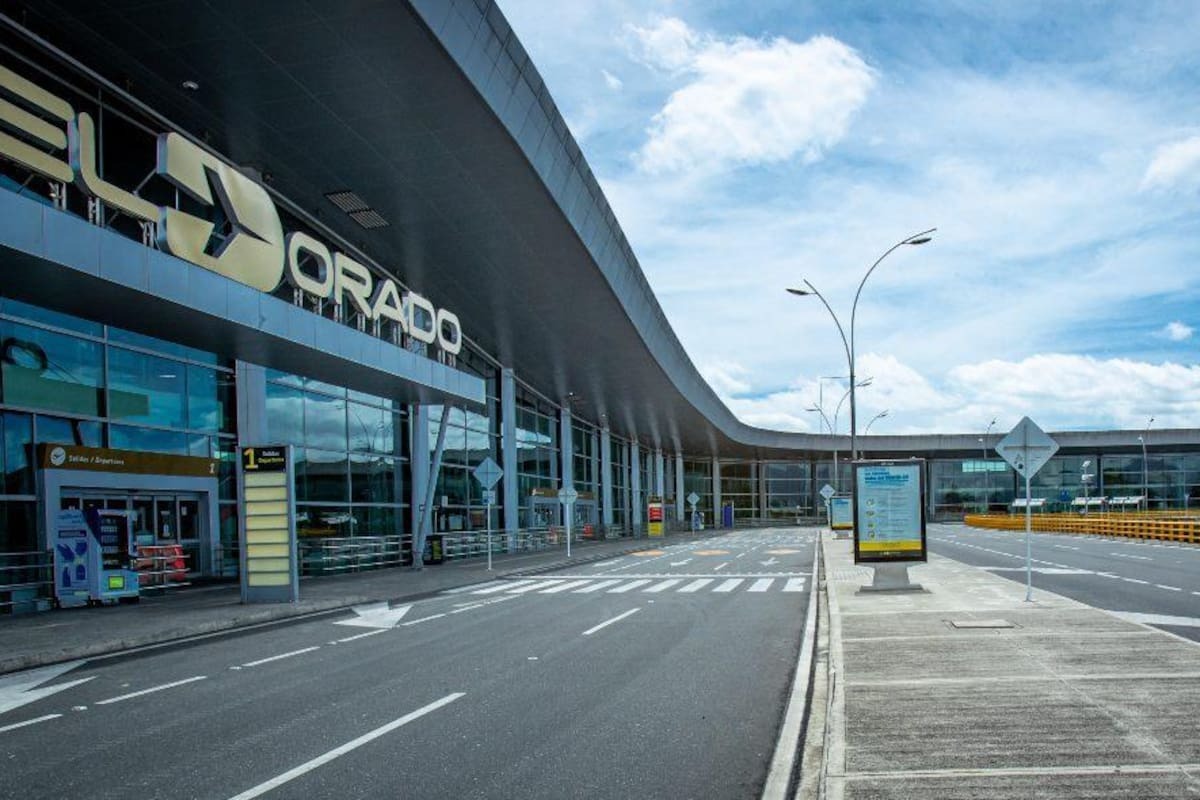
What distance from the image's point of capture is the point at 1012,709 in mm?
7945

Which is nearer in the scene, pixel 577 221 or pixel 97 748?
pixel 97 748

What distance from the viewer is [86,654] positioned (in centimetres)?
1351

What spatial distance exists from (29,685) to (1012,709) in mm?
10284

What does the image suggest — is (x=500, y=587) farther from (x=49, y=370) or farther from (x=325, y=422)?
(x=49, y=370)

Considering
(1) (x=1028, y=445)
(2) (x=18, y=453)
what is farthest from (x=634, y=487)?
(1) (x=1028, y=445)

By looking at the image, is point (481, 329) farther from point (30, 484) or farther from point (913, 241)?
point (30, 484)

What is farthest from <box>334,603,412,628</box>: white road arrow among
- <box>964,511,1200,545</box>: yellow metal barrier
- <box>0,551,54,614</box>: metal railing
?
<box>964,511,1200,545</box>: yellow metal barrier

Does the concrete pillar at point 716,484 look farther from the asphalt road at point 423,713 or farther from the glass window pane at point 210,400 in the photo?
the asphalt road at point 423,713

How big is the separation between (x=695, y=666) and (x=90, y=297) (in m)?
11.1

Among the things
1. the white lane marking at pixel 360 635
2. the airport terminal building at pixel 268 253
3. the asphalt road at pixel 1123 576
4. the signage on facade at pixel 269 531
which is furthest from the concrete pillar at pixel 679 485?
the white lane marking at pixel 360 635

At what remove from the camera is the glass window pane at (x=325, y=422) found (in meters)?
29.0

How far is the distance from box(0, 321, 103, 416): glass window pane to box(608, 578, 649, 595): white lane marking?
11.9 metres

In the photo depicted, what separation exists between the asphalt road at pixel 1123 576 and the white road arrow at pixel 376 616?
461 inches

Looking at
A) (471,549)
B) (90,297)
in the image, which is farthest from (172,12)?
(471,549)
